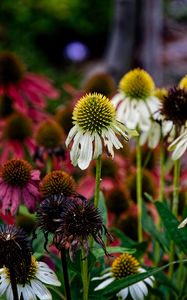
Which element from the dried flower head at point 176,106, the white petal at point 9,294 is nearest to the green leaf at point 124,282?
the white petal at point 9,294

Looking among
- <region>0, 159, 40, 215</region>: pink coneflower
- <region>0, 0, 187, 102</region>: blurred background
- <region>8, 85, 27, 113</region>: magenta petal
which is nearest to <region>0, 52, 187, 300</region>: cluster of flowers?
<region>0, 159, 40, 215</region>: pink coneflower

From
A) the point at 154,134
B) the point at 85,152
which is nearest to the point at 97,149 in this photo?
the point at 85,152

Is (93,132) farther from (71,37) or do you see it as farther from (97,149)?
(71,37)

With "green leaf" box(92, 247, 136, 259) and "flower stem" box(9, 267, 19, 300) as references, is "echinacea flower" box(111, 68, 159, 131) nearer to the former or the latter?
"green leaf" box(92, 247, 136, 259)

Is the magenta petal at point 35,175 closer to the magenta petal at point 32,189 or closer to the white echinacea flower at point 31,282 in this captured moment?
the magenta petal at point 32,189

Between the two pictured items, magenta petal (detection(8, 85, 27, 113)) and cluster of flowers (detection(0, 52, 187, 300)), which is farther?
magenta petal (detection(8, 85, 27, 113))

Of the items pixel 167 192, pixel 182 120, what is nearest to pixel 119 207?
pixel 167 192

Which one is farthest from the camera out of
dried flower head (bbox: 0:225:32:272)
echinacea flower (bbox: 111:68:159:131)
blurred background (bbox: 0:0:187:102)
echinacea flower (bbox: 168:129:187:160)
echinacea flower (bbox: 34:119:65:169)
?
blurred background (bbox: 0:0:187:102)
